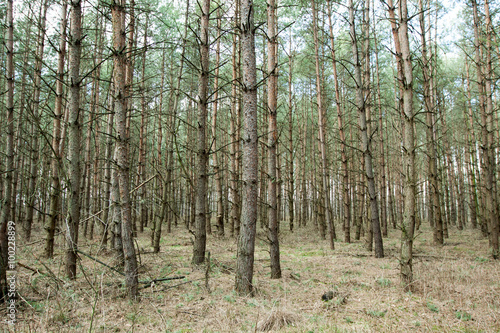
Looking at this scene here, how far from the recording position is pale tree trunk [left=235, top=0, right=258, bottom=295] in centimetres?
441

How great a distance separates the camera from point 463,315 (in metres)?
3.53

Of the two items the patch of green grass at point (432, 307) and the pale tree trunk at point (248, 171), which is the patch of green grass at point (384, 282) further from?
the pale tree trunk at point (248, 171)

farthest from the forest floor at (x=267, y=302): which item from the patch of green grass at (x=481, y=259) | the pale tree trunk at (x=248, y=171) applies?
the patch of green grass at (x=481, y=259)

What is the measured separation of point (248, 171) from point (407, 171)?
2.79 m

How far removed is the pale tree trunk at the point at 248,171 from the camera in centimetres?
441

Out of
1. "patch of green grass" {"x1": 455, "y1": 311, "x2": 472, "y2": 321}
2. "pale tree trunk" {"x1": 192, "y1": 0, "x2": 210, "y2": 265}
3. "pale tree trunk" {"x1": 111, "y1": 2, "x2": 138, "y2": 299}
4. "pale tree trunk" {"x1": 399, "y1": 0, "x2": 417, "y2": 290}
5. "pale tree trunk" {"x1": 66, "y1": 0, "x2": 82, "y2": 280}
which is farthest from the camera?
"pale tree trunk" {"x1": 192, "y1": 0, "x2": 210, "y2": 265}

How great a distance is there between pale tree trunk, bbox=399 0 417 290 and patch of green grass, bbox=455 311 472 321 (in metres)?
0.90

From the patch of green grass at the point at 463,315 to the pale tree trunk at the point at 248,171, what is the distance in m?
2.74

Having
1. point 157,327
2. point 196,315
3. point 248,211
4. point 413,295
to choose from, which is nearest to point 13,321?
point 157,327

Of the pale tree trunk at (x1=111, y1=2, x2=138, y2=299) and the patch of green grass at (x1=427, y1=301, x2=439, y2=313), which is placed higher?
the pale tree trunk at (x1=111, y1=2, x2=138, y2=299)

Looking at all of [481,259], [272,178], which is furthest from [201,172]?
[481,259]

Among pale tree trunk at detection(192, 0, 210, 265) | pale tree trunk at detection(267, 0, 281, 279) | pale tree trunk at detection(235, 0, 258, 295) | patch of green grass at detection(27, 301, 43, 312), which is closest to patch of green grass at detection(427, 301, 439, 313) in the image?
pale tree trunk at detection(235, 0, 258, 295)

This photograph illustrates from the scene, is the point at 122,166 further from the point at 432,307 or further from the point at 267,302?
the point at 432,307

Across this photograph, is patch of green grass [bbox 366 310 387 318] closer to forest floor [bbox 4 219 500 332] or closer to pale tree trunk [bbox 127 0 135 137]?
forest floor [bbox 4 219 500 332]
